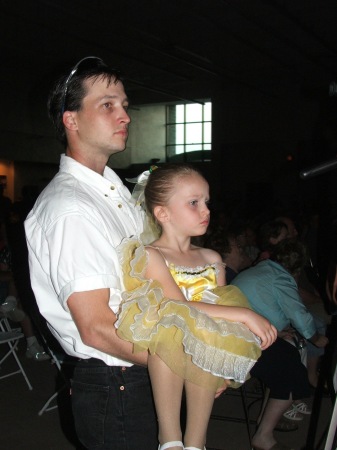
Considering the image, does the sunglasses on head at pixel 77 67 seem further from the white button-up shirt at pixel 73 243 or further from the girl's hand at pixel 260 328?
the girl's hand at pixel 260 328

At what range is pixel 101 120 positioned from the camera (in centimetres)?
175

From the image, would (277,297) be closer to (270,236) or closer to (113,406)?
(270,236)

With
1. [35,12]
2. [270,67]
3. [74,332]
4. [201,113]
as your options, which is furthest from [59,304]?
[201,113]

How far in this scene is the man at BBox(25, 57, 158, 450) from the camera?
1486 millimetres

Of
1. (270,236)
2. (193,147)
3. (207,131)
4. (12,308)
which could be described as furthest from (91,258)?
(193,147)

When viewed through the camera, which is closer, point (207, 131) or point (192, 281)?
point (192, 281)

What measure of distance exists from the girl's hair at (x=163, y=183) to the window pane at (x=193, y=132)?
864 inches

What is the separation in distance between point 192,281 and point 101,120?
1.96 feet

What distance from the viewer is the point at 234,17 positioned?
11867 mm

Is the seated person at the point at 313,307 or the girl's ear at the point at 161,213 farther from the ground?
the girl's ear at the point at 161,213

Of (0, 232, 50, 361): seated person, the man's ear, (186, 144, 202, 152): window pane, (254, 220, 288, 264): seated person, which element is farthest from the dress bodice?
(186, 144, 202, 152): window pane

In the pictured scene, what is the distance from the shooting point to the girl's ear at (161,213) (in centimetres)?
197

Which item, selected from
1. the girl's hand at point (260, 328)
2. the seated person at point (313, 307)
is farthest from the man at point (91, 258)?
the seated person at point (313, 307)

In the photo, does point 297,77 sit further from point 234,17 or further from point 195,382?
point 195,382
